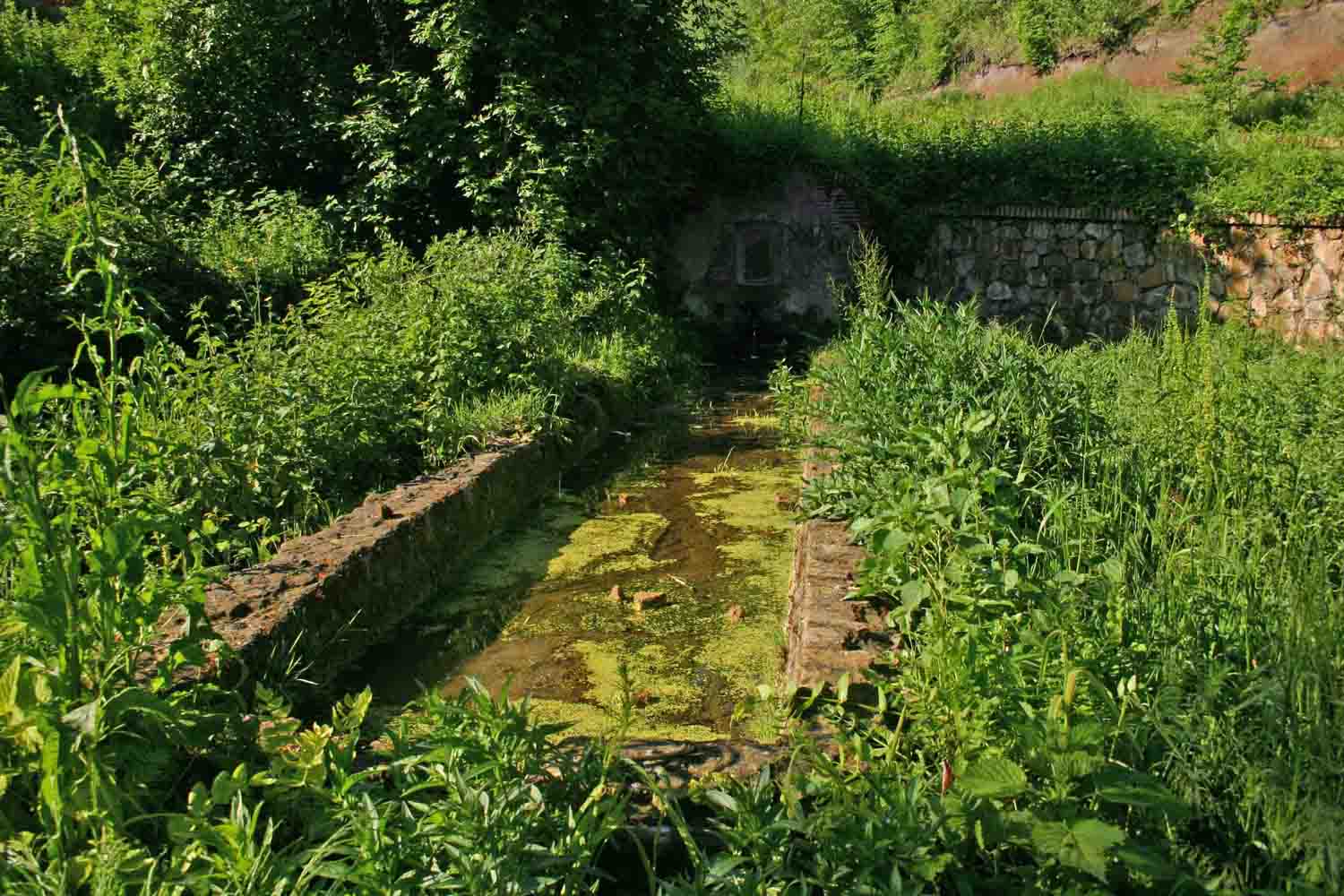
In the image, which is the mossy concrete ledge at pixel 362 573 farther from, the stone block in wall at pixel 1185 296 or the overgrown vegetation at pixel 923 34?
the overgrown vegetation at pixel 923 34

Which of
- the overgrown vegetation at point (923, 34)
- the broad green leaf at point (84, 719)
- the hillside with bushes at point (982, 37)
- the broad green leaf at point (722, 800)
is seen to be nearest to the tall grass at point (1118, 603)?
the broad green leaf at point (722, 800)

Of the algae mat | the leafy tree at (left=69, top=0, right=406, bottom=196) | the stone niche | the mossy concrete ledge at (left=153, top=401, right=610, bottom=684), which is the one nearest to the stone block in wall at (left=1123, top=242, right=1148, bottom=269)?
the stone niche

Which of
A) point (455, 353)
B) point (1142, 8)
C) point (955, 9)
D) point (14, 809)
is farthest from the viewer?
point (955, 9)

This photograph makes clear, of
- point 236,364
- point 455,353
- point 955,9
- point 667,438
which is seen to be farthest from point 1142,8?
point 236,364

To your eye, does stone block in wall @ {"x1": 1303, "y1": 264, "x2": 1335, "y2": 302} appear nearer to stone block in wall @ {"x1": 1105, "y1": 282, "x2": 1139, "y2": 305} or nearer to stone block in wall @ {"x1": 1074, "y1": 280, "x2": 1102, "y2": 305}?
stone block in wall @ {"x1": 1105, "y1": 282, "x2": 1139, "y2": 305}

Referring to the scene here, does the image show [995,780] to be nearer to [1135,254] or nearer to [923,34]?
[1135,254]

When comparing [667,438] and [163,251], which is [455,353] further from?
[163,251]

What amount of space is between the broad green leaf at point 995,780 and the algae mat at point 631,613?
0.77 metres

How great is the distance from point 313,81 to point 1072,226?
8.62 metres

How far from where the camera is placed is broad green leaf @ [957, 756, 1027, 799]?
7.01ft

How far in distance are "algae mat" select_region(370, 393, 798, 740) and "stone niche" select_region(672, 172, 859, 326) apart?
6.63m

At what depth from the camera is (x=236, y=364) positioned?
16.7 feet

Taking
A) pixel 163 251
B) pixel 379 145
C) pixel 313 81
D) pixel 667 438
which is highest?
pixel 313 81

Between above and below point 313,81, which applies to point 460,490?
below
